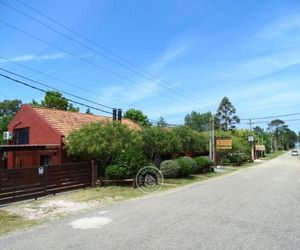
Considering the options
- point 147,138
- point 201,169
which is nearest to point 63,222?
point 147,138

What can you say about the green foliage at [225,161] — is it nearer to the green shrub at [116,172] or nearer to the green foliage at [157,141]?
the green foliage at [157,141]

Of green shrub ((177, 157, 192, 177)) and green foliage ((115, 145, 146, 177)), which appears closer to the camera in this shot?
green foliage ((115, 145, 146, 177))

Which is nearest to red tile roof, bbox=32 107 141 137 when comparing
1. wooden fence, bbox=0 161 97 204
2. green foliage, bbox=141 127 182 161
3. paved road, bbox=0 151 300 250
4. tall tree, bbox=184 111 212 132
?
green foliage, bbox=141 127 182 161

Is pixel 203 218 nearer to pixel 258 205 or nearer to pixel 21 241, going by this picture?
pixel 258 205

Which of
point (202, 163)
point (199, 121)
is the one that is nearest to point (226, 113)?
point (199, 121)

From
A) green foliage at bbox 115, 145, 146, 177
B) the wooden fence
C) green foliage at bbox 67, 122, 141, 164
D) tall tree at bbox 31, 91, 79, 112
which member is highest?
tall tree at bbox 31, 91, 79, 112

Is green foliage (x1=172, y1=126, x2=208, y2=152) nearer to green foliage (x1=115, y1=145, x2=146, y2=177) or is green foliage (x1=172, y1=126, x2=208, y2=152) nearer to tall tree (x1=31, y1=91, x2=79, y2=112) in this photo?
green foliage (x1=115, y1=145, x2=146, y2=177)

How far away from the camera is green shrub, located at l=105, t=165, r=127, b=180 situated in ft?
71.5

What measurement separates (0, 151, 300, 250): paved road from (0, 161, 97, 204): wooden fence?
14.2 ft

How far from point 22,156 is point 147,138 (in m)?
8.71

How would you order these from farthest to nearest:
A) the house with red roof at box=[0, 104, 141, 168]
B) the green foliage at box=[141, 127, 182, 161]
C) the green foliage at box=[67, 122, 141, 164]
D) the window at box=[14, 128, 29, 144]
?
the window at box=[14, 128, 29, 144] < the green foliage at box=[141, 127, 182, 161] < the house with red roof at box=[0, 104, 141, 168] < the green foliage at box=[67, 122, 141, 164]

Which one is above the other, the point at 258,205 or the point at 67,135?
the point at 67,135

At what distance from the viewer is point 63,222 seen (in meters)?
11.4

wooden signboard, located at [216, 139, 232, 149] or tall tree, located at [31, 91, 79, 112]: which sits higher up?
tall tree, located at [31, 91, 79, 112]
